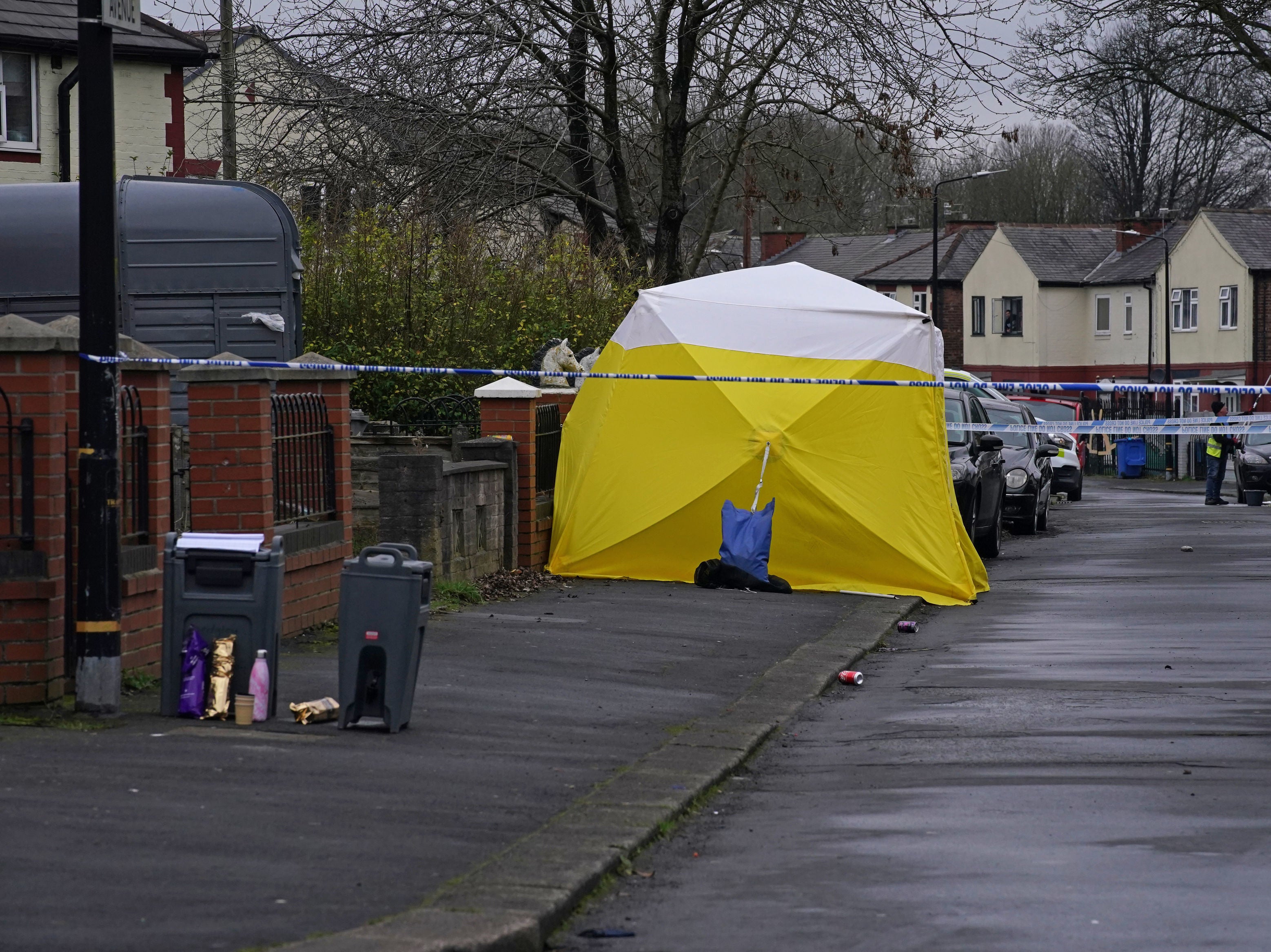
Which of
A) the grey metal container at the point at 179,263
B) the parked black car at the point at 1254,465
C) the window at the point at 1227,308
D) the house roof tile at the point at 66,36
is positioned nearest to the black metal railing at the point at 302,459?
the grey metal container at the point at 179,263

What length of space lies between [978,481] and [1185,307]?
48.0 meters

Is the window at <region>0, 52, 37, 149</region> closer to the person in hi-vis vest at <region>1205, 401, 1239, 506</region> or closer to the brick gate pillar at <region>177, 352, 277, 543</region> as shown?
the brick gate pillar at <region>177, 352, 277, 543</region>

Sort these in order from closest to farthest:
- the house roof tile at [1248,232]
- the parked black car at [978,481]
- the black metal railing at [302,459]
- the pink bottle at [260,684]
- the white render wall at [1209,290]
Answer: the pink bottle at [260,684] → the black metal railing at [302,459] → the parked black car at [978,481] → the house roof tile at [1248,232] → the white render wall at [1209,290]

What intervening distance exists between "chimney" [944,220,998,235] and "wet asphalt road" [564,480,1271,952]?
66274 mm

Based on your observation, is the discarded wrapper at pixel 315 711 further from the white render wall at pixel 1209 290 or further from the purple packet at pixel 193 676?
the white render wall at pixel 1209 290

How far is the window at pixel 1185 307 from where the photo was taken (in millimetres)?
62875

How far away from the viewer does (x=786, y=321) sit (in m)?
15.6

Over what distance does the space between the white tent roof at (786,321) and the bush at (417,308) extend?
3127mm

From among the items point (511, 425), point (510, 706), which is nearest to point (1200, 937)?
point (510, 706)

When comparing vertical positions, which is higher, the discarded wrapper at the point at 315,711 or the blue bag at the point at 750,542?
the blue bag at the point at 750,542

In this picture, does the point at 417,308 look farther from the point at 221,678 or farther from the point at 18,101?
the point at 18,101

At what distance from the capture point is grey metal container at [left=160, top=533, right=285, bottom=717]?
7.73 m

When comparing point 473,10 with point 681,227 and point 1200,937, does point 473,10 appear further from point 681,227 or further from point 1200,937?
point 1200,937

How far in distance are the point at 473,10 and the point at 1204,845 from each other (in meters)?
17.5
